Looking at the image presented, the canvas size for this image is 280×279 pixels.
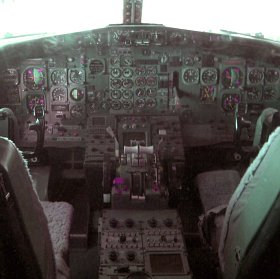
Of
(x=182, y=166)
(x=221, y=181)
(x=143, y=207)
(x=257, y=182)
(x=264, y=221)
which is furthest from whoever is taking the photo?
(x=182, y=166)

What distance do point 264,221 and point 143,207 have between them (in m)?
1.36

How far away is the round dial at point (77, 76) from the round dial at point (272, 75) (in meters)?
1.84

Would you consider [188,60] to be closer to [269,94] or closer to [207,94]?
[207,94]

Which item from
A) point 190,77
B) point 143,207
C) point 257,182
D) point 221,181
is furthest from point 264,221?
point 190,77

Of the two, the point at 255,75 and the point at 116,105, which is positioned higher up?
the point at 255,75

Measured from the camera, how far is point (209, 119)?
481 centimetres

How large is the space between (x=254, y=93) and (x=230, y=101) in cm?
26

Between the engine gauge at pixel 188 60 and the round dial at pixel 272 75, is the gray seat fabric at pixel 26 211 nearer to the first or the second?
the engine gauge at pixel 188 60

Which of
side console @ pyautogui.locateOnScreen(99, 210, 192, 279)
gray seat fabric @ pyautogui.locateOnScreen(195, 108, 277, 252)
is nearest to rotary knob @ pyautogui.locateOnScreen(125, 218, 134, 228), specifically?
side console @ pyautogui.locateOnScreen(99, 210, 192, 279)

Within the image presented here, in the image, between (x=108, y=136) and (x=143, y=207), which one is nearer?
(x=143, y=207)

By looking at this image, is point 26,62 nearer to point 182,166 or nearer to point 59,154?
point 59,154

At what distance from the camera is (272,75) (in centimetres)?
472

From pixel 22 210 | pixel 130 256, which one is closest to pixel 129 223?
pixel 130 256

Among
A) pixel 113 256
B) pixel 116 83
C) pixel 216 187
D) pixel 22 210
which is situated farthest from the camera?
pixel 116 83
